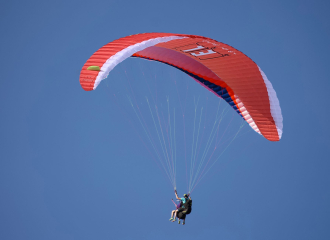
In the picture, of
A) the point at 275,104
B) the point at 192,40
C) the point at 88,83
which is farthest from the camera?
the point at 275,104

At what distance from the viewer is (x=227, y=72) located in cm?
1077

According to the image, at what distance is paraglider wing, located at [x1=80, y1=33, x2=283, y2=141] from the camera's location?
1012cm

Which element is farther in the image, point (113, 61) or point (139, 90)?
point (139, 90)

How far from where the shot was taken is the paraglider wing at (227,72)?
10125 millimetres

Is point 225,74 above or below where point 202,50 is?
below

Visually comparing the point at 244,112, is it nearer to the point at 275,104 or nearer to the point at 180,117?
the point at 275,104

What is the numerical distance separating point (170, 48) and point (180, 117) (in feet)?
64.8

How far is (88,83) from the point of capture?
328 inches

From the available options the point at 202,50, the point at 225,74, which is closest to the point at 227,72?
the point at 225,74

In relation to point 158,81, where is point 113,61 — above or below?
below

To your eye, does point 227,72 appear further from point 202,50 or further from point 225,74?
point 202,50

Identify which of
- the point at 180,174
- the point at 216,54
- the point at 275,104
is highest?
the point at 216,54

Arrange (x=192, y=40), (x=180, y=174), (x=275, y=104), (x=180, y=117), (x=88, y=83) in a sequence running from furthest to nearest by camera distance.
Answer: (x=180, y=117) < (x=180, y=174) < (x=275, y=104) < (x=192, y=40) < (x=88, y=83)

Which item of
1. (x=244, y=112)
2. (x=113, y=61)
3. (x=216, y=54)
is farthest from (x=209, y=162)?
(x=113, y=61)
